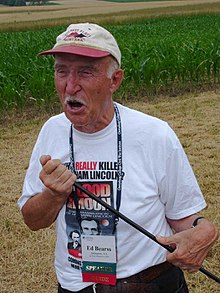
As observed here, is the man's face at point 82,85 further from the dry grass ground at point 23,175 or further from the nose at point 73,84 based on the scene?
the dry grass ground at point 23,175

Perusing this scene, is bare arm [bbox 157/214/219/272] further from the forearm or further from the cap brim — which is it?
the cap brim

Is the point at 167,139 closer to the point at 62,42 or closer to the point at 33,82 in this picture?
the point at 62,42

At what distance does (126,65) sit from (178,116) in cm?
229

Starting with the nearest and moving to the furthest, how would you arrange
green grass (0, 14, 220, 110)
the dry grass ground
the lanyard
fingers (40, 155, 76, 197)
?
fingers (40, 155, 76, 197) < the lanyard < the dry grass ground < green grass (0, 14, 220, 110)

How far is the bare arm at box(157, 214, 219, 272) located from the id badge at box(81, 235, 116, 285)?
20cm

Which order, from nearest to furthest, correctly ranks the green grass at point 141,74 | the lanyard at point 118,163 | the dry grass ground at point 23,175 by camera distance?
the lanyard at point 118,163 → the dry grass ground at point 23,175 → the green grass at point 141,74

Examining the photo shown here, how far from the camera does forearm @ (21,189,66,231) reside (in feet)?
6.59

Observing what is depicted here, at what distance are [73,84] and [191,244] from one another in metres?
0.68

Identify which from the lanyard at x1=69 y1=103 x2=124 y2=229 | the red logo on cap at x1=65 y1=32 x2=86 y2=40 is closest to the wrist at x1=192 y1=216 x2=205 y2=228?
the lanyard at x1=69 y1=103 x2=124 y2=229

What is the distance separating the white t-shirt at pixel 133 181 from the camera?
202cm

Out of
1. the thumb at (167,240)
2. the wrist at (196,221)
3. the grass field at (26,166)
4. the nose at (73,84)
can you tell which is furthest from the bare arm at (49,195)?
the grass field at (26,166)

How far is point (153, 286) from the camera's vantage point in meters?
2.11

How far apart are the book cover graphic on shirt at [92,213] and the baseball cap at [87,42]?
0.46 meters

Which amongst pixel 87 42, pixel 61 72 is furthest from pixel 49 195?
pixel 87 42
